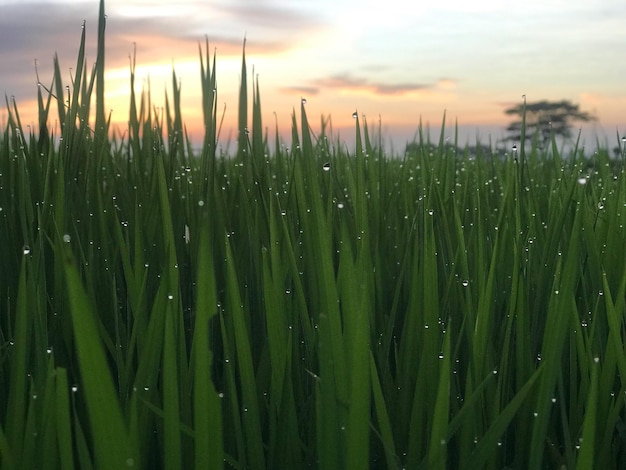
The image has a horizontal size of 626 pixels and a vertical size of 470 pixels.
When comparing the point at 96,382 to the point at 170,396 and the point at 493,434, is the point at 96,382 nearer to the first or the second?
the point at 170,396

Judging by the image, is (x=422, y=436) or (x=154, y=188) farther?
(x=154, y=188)

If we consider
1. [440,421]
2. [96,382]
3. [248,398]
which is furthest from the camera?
[248,398]

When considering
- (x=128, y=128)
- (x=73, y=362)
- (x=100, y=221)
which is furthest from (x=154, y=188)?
(x=128, y=128)

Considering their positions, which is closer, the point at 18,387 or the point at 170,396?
the point at 170,396

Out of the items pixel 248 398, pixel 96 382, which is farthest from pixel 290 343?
pixel 96 382

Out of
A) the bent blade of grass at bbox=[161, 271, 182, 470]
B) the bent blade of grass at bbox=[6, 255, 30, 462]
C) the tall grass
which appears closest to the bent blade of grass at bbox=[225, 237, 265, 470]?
the tall grass

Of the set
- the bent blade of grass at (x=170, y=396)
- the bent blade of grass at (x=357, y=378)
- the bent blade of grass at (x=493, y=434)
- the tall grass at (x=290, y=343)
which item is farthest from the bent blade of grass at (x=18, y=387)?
the bent blade of grass at (x=493, y=434)

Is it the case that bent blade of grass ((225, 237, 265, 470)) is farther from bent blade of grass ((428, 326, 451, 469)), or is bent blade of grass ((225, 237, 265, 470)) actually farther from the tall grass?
bent blade of grass ((428, 326, 451, 469))

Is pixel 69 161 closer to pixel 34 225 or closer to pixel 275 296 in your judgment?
pixel 34 225
